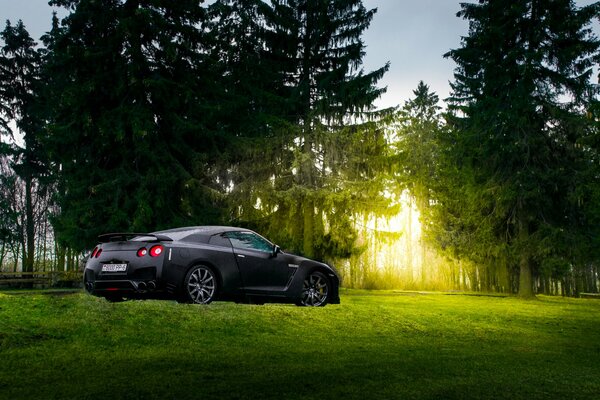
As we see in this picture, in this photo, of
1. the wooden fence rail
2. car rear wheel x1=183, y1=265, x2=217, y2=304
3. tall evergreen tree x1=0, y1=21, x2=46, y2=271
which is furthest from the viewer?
tall evergreen tree x1=0, y1=21, x2=46, y2=271

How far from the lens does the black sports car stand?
9.31 metres

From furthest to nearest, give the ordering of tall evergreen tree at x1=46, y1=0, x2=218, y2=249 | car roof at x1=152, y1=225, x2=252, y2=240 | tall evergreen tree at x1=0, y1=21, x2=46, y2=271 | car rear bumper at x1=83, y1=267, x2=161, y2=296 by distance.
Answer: tall evergreen tree at x1=0, y1=21, x2=46, y2=271 < tall evergreen tree at x1=46, y1=0, x2=218, y2=249 < car roof at x1=152, y1=225, x2=252, y2=240 < car rear bumper at x1=83, y1=267, x2=161, y2=296

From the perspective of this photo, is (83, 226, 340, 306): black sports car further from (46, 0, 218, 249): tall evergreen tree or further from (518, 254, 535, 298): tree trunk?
(518, 254, 535, 298): tree trunk

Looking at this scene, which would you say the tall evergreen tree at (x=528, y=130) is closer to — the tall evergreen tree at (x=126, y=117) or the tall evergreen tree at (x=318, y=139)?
the tall evergreen tree at (x=318, y=139)

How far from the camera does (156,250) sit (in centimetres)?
934

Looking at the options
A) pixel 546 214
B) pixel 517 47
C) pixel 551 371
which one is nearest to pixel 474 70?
pixel 517 47

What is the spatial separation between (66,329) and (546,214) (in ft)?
67.6

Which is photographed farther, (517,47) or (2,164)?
(2,164)

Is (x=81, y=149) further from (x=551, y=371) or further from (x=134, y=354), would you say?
(x=551, y=371)

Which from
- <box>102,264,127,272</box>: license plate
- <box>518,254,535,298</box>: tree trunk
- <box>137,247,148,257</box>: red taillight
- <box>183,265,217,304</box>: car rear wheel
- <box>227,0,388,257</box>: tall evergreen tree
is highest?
<box>227,0,388,257</box>: tall evergreen tree

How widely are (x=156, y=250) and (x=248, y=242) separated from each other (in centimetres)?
192

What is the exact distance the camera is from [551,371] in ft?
22.7

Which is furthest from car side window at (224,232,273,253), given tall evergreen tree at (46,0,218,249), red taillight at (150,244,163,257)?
tall evergreen tree at (46,0,218,249)

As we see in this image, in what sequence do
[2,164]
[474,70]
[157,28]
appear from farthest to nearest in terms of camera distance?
[2,164] < [474,70] < [157,28]
